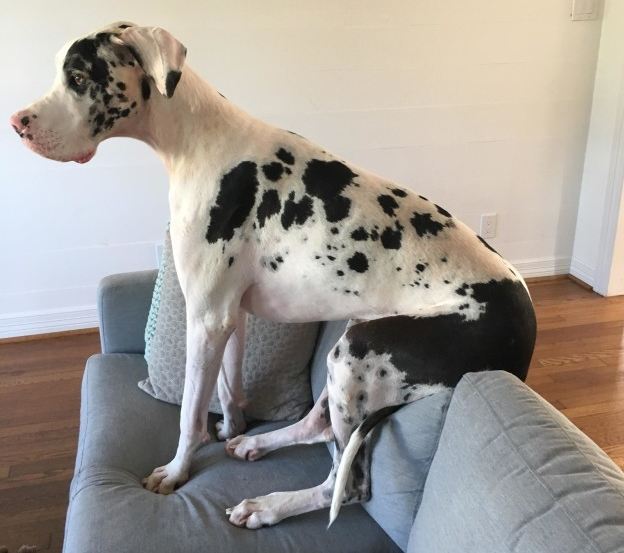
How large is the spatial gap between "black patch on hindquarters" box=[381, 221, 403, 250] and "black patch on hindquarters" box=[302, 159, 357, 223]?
9 centimetres

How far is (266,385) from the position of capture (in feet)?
5.93

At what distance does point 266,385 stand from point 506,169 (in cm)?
231

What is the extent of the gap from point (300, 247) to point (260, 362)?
525mm

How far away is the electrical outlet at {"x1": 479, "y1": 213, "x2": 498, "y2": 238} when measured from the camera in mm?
3619

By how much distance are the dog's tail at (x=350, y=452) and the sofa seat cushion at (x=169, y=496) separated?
0.11 m

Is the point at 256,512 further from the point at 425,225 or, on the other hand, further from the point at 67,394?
the point at 67,394

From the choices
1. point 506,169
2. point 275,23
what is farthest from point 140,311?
point 506,169

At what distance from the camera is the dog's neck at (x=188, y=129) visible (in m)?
1.39

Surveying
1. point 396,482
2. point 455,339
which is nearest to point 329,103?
point 455,339

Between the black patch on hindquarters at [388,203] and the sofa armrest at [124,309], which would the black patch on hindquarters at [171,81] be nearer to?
the black patch on hindquarters at [388,203]

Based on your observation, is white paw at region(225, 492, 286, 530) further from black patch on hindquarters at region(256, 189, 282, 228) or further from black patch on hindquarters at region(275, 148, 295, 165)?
black patch on hindquarters at region(275, 148, 295, 165)

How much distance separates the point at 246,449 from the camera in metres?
1.64

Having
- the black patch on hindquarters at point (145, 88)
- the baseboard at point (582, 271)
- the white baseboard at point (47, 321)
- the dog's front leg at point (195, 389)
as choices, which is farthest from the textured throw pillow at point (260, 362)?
the baseboard at point (582, 271)

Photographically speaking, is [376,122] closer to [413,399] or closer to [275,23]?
[275,23]
